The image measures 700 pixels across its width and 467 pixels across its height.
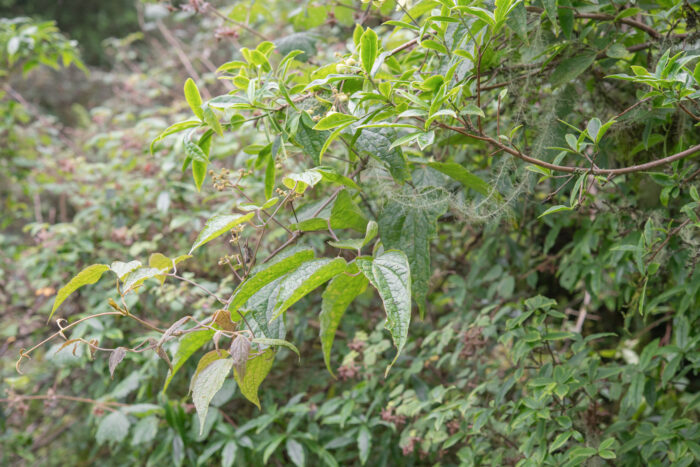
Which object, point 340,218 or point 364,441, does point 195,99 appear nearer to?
point 340,218

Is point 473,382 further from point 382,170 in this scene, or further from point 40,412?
point 40,412

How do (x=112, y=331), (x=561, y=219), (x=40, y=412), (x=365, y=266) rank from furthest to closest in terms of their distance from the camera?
(x=40, y=412), (x=112, y=331), (x=561, y=219), (x=365, y=266)

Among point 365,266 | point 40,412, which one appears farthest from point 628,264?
point 40,412

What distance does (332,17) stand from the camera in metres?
1.31

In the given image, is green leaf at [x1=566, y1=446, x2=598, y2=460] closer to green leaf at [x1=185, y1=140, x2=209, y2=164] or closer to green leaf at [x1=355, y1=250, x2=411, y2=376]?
green leaf at [x1=355, y1=250, x2=411, y2=376]

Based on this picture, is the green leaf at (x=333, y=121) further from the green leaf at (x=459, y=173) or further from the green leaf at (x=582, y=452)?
the green leaf at (x=582, y=452)

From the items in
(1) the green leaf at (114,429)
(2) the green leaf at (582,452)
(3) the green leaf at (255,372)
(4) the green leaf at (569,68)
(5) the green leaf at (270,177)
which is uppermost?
(4) the green leaf at (569,68)

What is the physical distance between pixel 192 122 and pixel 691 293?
0.89m

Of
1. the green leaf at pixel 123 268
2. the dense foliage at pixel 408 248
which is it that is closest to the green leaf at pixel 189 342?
the dense foliage at pixel 408 248

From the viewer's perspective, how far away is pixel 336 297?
67 centimetres

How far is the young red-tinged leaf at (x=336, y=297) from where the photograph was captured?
66 centimetres

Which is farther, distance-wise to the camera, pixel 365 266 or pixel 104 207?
pixel 104 207

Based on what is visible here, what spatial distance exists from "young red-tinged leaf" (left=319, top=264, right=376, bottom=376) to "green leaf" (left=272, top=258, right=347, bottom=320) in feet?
0.06

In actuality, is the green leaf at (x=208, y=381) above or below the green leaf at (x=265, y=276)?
below
